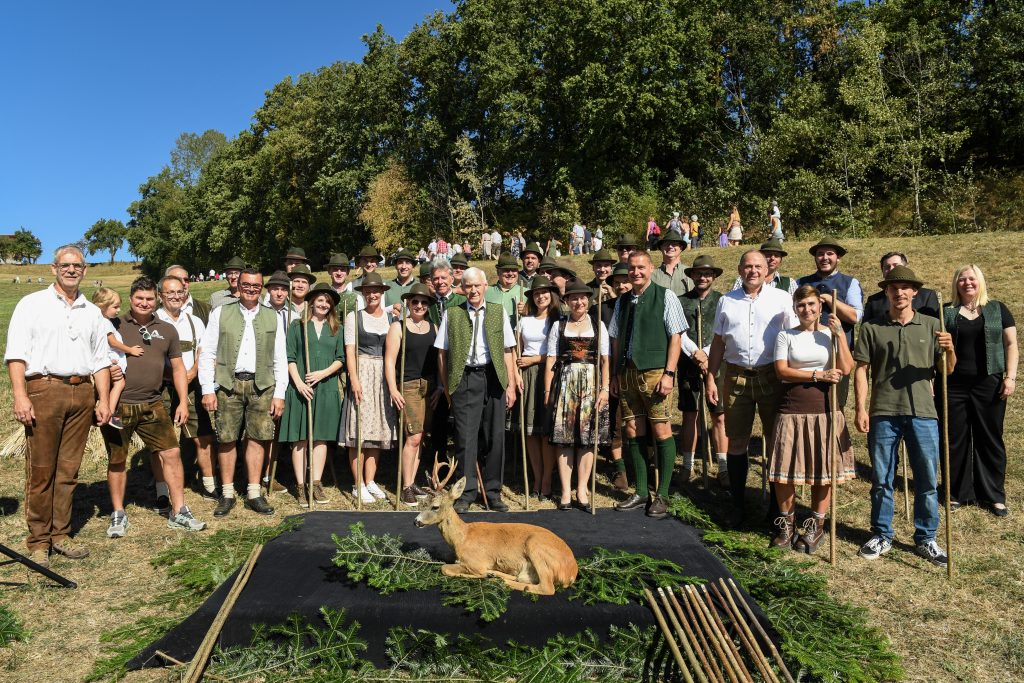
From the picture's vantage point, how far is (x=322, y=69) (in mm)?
47562

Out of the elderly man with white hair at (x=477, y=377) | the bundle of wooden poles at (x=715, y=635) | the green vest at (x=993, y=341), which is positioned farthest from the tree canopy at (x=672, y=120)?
the bundle of wooden poles at (x=715, y=635)

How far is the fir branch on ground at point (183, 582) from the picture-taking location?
4.15 metres

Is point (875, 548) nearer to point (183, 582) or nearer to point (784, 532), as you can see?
point (784, 532)

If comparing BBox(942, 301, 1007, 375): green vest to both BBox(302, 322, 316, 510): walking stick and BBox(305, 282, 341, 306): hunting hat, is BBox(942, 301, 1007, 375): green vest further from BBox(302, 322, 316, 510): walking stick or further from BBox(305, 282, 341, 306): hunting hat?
BBox(302, 322, 316, 510): walking stick

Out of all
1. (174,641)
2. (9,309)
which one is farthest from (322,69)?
(174,641)

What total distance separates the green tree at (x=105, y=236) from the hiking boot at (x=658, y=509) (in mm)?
103357

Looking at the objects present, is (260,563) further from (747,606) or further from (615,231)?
(615,231)

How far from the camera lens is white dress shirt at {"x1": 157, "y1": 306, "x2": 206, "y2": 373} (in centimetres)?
677

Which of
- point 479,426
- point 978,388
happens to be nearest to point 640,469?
point 479,426

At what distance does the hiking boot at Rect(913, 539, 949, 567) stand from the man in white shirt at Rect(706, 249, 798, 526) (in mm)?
1130

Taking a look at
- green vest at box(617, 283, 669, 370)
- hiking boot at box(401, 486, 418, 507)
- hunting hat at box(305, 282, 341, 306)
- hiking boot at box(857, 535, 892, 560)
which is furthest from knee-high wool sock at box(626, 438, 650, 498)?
hunting hat at box(305, 282, 341, 306)

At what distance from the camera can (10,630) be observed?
4430mm

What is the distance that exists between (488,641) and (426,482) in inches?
143

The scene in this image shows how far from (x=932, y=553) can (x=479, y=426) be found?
150 inches
